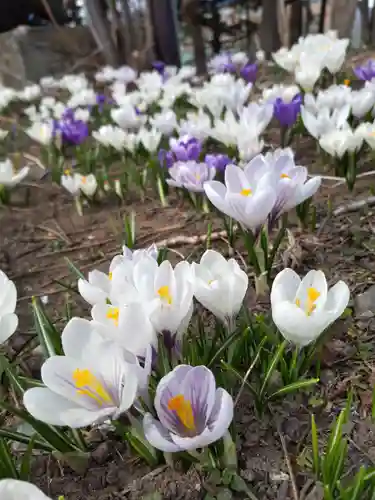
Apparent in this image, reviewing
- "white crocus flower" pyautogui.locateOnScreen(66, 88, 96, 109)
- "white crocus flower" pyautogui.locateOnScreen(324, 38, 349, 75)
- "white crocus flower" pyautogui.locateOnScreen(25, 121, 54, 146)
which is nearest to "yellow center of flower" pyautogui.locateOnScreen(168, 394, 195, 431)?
"white crocus flower" pyautogui.locateOnScreen(324, 38, 349, 75)

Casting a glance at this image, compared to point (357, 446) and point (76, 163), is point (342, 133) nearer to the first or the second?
point (357, 446)

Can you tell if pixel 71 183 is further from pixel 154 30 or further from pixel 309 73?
pixel 154 30

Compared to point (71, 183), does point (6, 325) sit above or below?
above

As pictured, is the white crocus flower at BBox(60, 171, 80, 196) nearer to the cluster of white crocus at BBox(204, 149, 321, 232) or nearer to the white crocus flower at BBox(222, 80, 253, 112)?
the white crocus flower at BBox(222, 80, 253, 112)

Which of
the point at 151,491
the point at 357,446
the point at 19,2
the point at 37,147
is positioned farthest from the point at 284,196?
the point at 19,2

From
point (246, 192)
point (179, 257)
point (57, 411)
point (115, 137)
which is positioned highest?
point (246, 192)

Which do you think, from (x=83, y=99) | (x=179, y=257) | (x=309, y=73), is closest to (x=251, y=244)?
(x=179, y=257)

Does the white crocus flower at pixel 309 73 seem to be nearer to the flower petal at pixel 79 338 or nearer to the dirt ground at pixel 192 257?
the dirt ground at pixel 192 257
